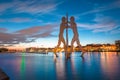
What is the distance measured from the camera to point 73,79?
22281 mm

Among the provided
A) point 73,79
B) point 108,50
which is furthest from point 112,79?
point 108,50

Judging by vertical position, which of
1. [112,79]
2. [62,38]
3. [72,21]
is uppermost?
[72,21]

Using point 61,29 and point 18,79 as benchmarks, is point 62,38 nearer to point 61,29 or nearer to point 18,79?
point 61,29

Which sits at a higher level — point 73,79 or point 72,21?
point 72,21

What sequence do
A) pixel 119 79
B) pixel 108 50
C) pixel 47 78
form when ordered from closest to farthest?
pixel 119 79 → pixel 47 78 → pixel 108 50

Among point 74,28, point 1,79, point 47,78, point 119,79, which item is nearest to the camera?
point 1,79

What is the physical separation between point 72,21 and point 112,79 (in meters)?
53.0

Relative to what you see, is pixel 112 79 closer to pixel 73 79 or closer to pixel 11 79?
pixel 73 79

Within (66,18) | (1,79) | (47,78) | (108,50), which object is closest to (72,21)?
(66,18)

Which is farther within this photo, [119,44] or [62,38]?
[119,44]

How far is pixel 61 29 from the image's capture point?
7481 cm

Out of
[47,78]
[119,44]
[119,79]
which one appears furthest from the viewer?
[119,44]

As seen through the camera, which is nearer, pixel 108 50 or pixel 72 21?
pixel 72 21

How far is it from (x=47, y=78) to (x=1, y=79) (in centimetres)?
889
